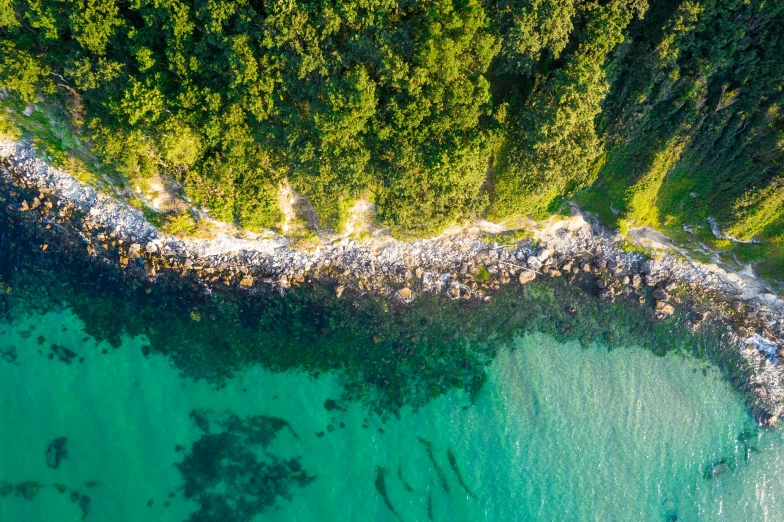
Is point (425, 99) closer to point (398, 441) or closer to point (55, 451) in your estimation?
point (398, 441)

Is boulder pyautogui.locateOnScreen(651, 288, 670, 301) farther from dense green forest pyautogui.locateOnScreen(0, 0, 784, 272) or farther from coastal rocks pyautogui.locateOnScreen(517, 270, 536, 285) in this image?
coastal rocks pyautogui.locateOnScreen(517, 270, 536, 285)

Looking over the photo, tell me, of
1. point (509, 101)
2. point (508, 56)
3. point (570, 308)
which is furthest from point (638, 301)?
point (508, 56)

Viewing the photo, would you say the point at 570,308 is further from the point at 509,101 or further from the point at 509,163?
the point at 509,101

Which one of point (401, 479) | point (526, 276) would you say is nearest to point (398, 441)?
point (401, 479)

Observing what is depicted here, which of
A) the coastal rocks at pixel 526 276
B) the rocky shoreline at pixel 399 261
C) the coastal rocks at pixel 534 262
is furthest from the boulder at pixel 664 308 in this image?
the coastal rocks at pixel 526 276

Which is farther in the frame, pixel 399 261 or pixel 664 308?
pixel 399 261

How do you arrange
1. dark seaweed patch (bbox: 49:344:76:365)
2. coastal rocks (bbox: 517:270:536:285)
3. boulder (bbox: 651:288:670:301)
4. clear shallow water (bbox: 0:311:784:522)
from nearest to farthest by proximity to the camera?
clear shallow water (bbox: 0:311:784:522)
dark seaweed patch (bbox: 49:344:76:365)
boulder (bbox: 651:288:670:301)
coastal rocks (bbox: 517:270:536:285)

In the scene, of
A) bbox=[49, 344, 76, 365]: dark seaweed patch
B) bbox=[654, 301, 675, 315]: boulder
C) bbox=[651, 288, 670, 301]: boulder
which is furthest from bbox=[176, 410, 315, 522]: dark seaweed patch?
bbox=[651, 288, 670, 301]: boulder
